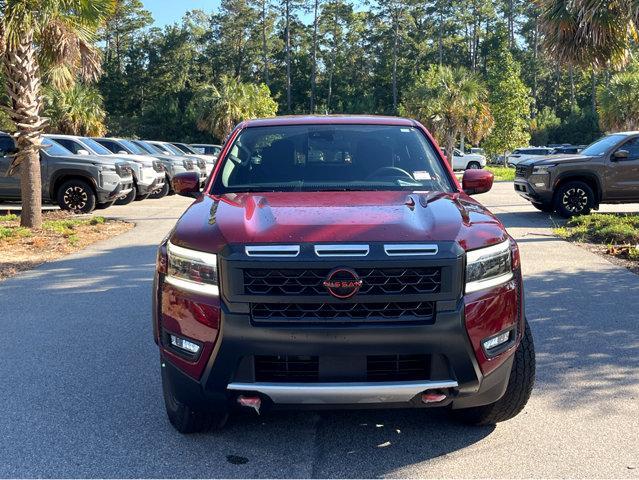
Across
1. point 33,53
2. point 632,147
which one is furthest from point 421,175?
Result: point 632,147

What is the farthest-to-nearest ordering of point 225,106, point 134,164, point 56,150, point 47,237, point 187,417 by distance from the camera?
1. point 225,106
2. point 134,164
3. point 56,150
4. point 47,237
5. point 187,417

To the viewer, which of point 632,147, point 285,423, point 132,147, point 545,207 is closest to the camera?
point 285,423

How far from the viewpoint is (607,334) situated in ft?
20.1

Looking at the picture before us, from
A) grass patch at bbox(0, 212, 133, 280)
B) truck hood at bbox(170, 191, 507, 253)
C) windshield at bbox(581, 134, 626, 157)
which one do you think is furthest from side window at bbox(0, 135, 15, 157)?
truck hood at bbox(170, 191, 507, 253)

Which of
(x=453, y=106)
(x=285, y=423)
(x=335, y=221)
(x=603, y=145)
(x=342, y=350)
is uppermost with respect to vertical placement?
(x=453, y=106)

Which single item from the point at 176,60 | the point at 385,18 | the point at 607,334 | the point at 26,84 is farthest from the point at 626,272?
the point at 385,18

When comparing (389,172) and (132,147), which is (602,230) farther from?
(132,147)

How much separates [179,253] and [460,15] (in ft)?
286

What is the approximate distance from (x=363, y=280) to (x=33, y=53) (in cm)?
1147

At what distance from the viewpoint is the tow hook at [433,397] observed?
11.2 ft

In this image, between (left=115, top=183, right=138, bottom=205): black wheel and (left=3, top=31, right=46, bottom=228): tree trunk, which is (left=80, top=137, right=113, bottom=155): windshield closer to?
(left=115, top=183, right=138, bottom=205): black wheel

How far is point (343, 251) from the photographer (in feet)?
11.1

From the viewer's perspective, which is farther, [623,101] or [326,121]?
[623,101]

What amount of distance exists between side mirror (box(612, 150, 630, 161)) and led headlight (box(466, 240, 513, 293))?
40.0 feet
